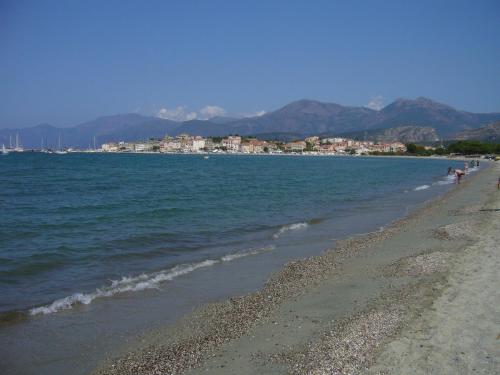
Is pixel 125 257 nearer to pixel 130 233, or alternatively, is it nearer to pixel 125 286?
pixel 125 286

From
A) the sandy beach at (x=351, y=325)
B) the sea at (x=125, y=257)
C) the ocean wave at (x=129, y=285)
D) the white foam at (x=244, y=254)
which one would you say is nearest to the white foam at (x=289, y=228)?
the sea at (x=125, y=257)

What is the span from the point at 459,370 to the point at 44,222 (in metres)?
18.3

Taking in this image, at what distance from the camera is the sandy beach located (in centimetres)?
622

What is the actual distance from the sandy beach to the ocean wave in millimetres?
2362

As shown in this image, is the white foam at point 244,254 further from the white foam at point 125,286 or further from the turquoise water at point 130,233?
the white foam at point 125,286

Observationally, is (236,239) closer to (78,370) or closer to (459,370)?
(78,370)

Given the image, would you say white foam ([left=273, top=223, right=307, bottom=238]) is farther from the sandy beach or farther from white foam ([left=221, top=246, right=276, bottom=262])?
the sandy beach

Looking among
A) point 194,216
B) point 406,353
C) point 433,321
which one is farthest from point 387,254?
point 194,216

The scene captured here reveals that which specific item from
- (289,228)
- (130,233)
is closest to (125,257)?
(130,233)

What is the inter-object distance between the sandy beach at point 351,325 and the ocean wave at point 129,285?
2362mm

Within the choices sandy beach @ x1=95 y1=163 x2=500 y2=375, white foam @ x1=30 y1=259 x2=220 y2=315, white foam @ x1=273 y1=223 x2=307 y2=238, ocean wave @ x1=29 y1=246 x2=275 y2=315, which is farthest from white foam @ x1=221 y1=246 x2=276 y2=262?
white foam @ x1=273 y1=223 x2=307 y2=238

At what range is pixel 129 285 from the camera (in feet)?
36.1

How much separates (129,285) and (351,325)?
5.90 m

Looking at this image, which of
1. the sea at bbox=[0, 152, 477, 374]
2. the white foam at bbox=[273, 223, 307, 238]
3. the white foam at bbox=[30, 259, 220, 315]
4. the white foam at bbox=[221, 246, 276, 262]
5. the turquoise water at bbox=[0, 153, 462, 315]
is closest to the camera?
the sea at bbox=[0, 152, 477, 374]
